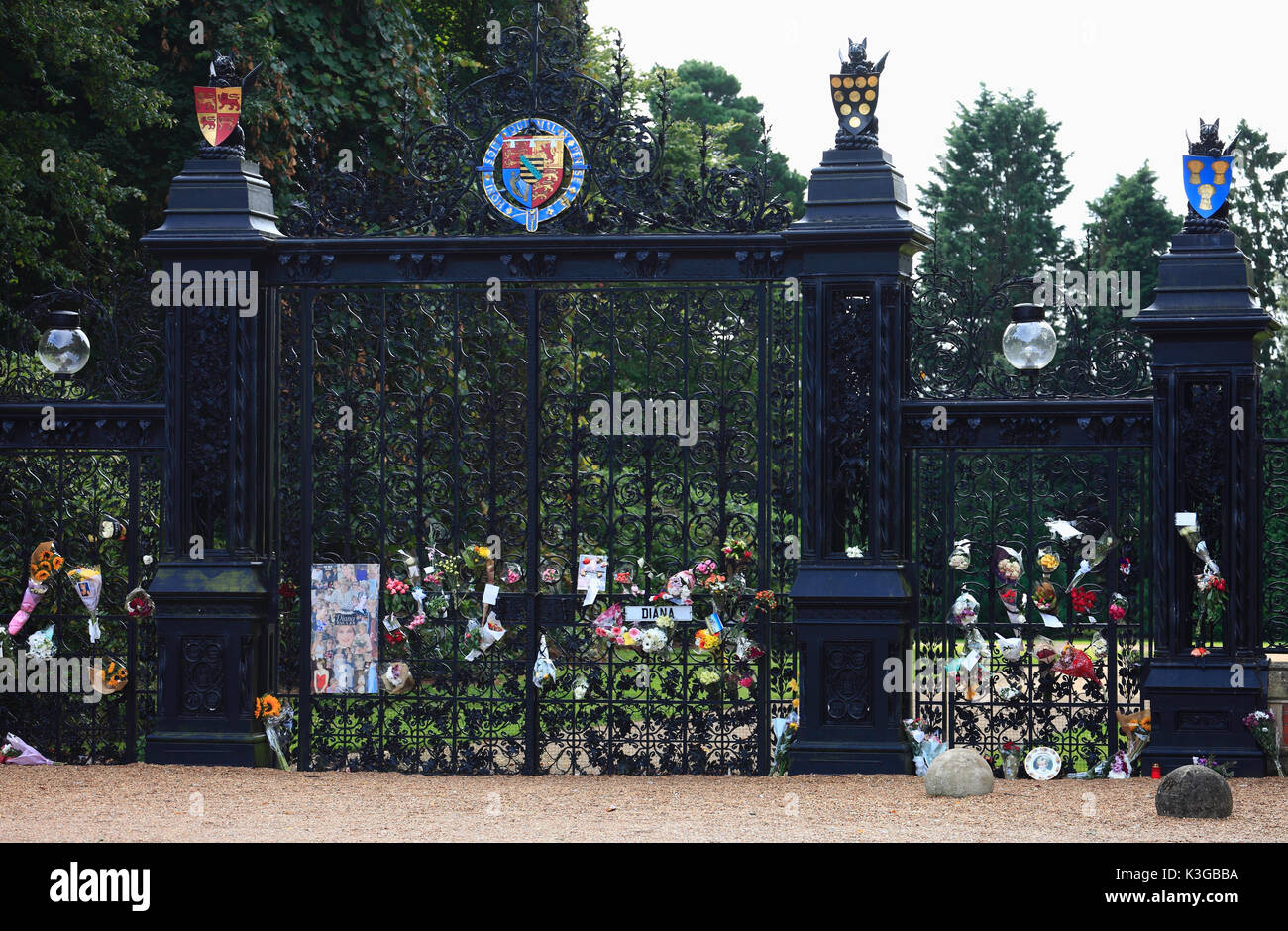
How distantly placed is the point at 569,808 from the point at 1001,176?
36.8 metres

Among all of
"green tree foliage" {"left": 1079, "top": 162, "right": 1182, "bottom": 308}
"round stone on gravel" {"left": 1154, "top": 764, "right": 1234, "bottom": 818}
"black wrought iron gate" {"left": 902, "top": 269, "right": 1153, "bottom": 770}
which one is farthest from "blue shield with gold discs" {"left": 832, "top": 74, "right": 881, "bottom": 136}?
"green tree foliage" {"left": 1079, "top": 162, "right": 1182, "bottom": 308}

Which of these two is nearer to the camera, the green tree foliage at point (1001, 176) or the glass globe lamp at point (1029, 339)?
the glass globe lamp at point (1029, 339)

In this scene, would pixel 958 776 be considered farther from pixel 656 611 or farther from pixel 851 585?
pixel 656 611

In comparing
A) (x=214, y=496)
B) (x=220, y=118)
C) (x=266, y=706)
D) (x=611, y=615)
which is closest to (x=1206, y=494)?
(x=611, y=615)

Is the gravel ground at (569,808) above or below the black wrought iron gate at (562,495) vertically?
below

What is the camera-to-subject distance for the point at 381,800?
9.05 metres

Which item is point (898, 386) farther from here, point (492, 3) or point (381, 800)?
point (492, 3)

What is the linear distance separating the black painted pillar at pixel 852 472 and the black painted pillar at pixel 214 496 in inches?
137

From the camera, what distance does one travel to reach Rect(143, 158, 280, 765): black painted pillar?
1012cm

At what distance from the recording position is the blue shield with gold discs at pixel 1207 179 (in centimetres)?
972

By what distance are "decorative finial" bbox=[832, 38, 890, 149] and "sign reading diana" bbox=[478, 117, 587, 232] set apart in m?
1.64

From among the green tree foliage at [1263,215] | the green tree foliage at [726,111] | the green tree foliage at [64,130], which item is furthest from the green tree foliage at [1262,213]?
the green tree foliage at [64,130]

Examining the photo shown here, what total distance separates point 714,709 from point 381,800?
7.04 ft

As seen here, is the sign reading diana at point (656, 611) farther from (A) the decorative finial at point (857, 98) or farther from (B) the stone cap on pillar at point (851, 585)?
(A) the decorative finial at point (857, 98)
